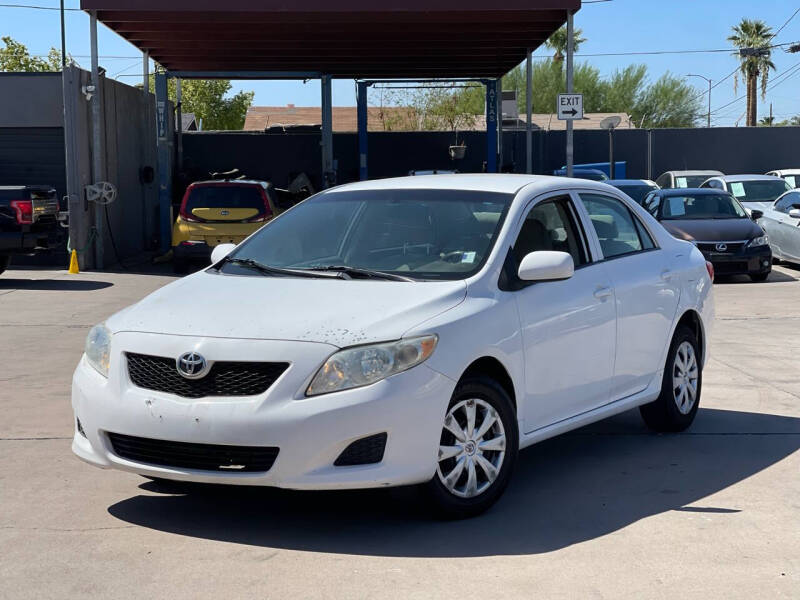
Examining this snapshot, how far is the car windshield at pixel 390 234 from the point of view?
6.28m

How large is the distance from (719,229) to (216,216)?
317 inches

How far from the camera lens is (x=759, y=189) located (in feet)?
78.3

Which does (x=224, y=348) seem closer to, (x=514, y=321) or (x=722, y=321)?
(x=514, y=321)

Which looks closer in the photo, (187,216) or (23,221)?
(23,221)

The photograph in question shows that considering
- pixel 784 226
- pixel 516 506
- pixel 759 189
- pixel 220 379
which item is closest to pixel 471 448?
pixel 516 506

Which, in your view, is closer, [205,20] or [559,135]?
[205,20]

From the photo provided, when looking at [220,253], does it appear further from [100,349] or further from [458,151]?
[458,151]

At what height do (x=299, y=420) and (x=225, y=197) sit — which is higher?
(x=225, y=197)

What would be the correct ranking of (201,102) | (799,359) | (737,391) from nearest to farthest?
(737,391), (799,359), (201,102)

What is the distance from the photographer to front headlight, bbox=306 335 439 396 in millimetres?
5207

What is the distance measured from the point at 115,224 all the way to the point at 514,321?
18102 mm

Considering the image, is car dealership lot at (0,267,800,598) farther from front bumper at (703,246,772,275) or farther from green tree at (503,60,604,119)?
green tree at (503,60,604,119)

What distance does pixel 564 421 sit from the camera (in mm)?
6531

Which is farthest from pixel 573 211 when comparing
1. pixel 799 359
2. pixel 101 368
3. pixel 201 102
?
pixel 201 102
